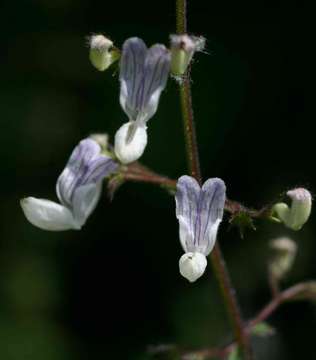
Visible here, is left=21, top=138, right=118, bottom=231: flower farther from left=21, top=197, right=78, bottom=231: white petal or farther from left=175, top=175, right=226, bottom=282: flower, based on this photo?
left=175, top=175, right=226, bottom=282: flower

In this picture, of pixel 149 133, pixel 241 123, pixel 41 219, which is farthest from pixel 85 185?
pixel 241 123

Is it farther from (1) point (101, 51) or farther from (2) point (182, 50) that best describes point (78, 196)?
(2) point (182, 50)

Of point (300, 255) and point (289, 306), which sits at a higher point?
point (300, 255)

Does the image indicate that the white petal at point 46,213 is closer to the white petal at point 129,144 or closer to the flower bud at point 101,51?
the white petal at point 129,144

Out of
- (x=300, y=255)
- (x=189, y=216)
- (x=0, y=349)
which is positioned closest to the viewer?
(x=189, y=216)

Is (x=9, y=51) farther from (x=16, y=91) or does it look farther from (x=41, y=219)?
(x=41, y=219)

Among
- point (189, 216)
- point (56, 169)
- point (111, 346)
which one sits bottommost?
point (111, 346)

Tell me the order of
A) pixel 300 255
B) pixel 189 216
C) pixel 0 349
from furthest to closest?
pixel 300 255 → pixel 0 349 → pixel 189 216
